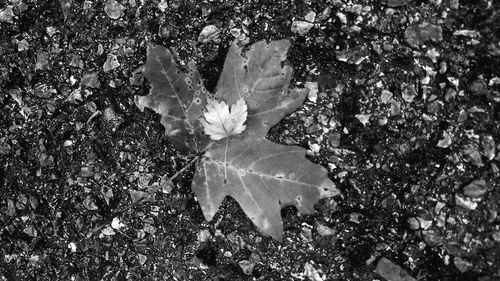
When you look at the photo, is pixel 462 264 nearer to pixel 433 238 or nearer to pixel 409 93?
pixel 433 238

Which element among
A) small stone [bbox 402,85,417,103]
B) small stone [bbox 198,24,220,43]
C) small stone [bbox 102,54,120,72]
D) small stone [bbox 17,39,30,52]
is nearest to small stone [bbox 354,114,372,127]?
small stone [bbox 402,85,417,103]

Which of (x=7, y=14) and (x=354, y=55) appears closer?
(x=354, y=55)

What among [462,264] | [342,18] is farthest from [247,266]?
[342,18]

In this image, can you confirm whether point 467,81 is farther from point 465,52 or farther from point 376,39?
point 376,39

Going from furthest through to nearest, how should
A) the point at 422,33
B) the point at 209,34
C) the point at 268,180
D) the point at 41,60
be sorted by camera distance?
the point at 41,60, the point at 209,34, the point at 422,33, the point at 268,180

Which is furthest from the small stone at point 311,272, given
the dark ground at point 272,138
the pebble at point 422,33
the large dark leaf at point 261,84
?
the pebble at point 422,33

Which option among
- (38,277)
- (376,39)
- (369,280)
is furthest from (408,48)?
(38,277)

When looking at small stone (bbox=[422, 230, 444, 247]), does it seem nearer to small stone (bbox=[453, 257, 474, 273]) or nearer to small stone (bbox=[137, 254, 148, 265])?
small stone (bbox=[453, 257, 474, 273])
